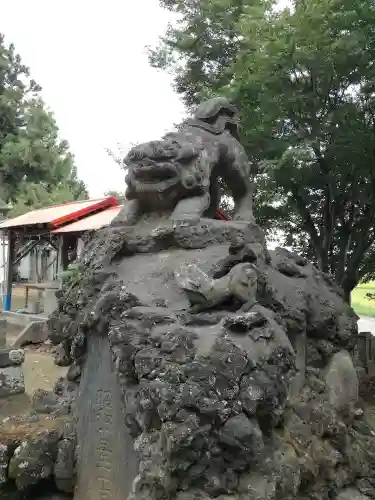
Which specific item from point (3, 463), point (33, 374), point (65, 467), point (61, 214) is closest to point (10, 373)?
point (3, 463)

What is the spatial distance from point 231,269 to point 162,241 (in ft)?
2.24

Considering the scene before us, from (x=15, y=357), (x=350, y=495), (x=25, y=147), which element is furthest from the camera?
(x=25, y=147)

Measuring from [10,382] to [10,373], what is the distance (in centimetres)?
31

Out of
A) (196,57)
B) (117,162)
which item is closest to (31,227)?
(117,162)

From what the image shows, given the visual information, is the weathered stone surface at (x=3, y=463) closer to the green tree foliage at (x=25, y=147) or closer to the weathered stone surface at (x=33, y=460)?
the weathered stone surface at (x=33, y=460)

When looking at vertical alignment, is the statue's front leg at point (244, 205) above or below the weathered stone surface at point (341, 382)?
above

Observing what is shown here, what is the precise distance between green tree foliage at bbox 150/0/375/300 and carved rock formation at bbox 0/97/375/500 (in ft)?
13.2

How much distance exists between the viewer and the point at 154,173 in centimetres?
361

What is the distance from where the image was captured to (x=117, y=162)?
37.8ft

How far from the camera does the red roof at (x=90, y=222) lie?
11.1 meters

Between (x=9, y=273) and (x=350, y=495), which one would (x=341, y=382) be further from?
(x=9, y=273)

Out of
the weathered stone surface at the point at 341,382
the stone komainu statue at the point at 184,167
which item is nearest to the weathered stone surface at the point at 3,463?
the stone komainu statue at the point at 184,167

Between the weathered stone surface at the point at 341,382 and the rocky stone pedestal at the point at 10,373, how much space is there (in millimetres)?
3629

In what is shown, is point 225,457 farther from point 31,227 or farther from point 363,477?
point 31,227
